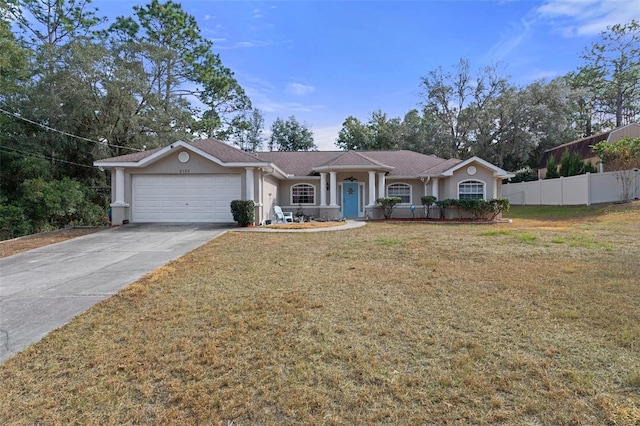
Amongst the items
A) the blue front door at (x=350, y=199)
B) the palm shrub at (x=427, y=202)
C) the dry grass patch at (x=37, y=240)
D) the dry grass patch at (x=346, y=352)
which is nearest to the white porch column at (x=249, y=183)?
the dry grass patch at (x=37, y=240)

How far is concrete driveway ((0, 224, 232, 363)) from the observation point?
4.38 m

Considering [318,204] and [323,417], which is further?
[318,204]

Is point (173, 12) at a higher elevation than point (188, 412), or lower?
higher

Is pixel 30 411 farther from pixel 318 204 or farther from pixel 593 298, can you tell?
pixel 318 204

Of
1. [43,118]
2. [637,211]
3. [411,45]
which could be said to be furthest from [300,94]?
[637,211]

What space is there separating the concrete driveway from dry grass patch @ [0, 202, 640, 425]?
460 millimetres

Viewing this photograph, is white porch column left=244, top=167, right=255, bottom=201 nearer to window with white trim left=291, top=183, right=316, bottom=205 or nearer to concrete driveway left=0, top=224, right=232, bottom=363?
concrete driveway left=0, top=224, right=232, bottom=363

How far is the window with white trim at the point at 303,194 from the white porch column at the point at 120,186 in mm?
8732

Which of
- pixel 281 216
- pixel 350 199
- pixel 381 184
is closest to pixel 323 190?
pixel 350 199

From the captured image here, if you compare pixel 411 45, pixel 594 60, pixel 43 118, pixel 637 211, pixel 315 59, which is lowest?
pixel 637 211

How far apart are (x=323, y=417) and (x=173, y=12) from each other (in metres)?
32.2

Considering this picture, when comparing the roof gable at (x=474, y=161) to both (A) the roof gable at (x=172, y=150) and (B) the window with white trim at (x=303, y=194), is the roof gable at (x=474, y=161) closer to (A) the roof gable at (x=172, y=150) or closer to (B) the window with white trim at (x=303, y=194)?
(B) the window with white trim at (x=303, y=194)

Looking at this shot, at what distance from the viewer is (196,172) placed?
1485 centimetres

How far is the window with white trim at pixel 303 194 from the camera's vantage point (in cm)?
1989
